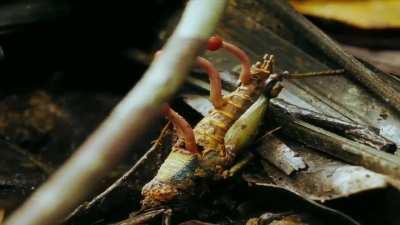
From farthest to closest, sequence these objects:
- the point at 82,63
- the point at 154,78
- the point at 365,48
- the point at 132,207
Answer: the point at 82,63 < the point at 365,48 < the point at 132,207 < the point at 154,78

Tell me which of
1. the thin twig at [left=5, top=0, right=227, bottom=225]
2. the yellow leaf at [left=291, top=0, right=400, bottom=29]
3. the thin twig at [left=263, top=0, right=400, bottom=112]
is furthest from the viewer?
the yellow leaf at [left=291, top=0, right=400, bottom=29]

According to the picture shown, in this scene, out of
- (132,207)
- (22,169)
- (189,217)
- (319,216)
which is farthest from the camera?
(22,169)

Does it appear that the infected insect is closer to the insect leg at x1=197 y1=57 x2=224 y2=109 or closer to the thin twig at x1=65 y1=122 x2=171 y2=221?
the insect leg at x1=197 y1=57 x2=224 y2=109

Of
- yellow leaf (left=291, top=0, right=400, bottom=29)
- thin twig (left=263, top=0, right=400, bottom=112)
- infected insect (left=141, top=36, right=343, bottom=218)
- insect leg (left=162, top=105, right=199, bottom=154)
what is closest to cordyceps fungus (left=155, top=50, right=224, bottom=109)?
infected insect (left=141, top=36, right=343, bottom=218)

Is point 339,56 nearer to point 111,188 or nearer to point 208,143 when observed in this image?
point 208,143

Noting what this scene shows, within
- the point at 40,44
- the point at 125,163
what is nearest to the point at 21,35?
the point at 40,44

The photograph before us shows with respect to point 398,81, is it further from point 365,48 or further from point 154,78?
point 154,78
